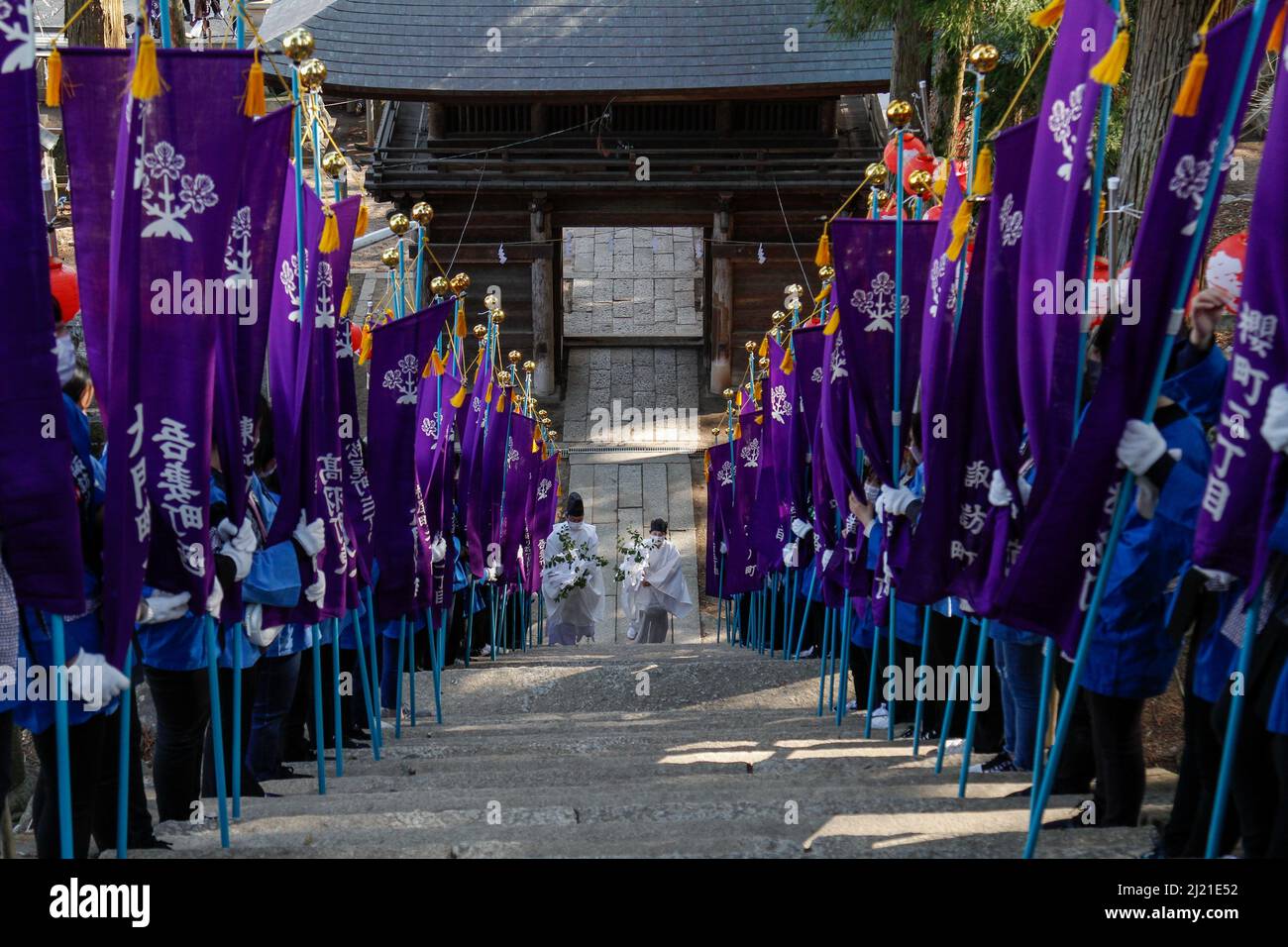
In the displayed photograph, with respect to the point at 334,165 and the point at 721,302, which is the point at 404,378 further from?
the point at 721,302

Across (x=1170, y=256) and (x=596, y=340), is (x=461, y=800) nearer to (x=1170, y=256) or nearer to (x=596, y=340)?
(x=1170, y=256)

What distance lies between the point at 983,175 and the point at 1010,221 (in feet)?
1.02

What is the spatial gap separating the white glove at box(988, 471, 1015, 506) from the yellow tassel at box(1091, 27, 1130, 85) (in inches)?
55.4

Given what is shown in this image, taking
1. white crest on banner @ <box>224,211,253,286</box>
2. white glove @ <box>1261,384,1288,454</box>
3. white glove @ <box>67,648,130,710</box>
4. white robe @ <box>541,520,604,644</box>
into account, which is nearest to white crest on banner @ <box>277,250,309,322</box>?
white crest on banner @ <box>224,211,253,286</box>

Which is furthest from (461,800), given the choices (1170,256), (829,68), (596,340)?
(596,340)

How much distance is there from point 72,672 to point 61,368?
874 millimetres

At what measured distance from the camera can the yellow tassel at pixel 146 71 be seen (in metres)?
3.69

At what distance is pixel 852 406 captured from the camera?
619 centimetres

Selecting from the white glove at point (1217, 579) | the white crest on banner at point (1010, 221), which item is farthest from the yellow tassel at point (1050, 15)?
the white glove at point (1217, 579)

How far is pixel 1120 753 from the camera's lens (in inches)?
167

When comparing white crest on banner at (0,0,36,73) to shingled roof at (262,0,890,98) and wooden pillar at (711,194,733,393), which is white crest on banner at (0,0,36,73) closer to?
shingled roof at (262,0,890,98)

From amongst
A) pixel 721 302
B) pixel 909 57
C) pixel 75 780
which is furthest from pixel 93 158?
pixel 721 302

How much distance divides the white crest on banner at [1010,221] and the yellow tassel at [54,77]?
115 inches

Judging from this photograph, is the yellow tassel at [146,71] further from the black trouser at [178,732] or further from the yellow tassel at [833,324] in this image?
the yellow tassel at [833,324]
